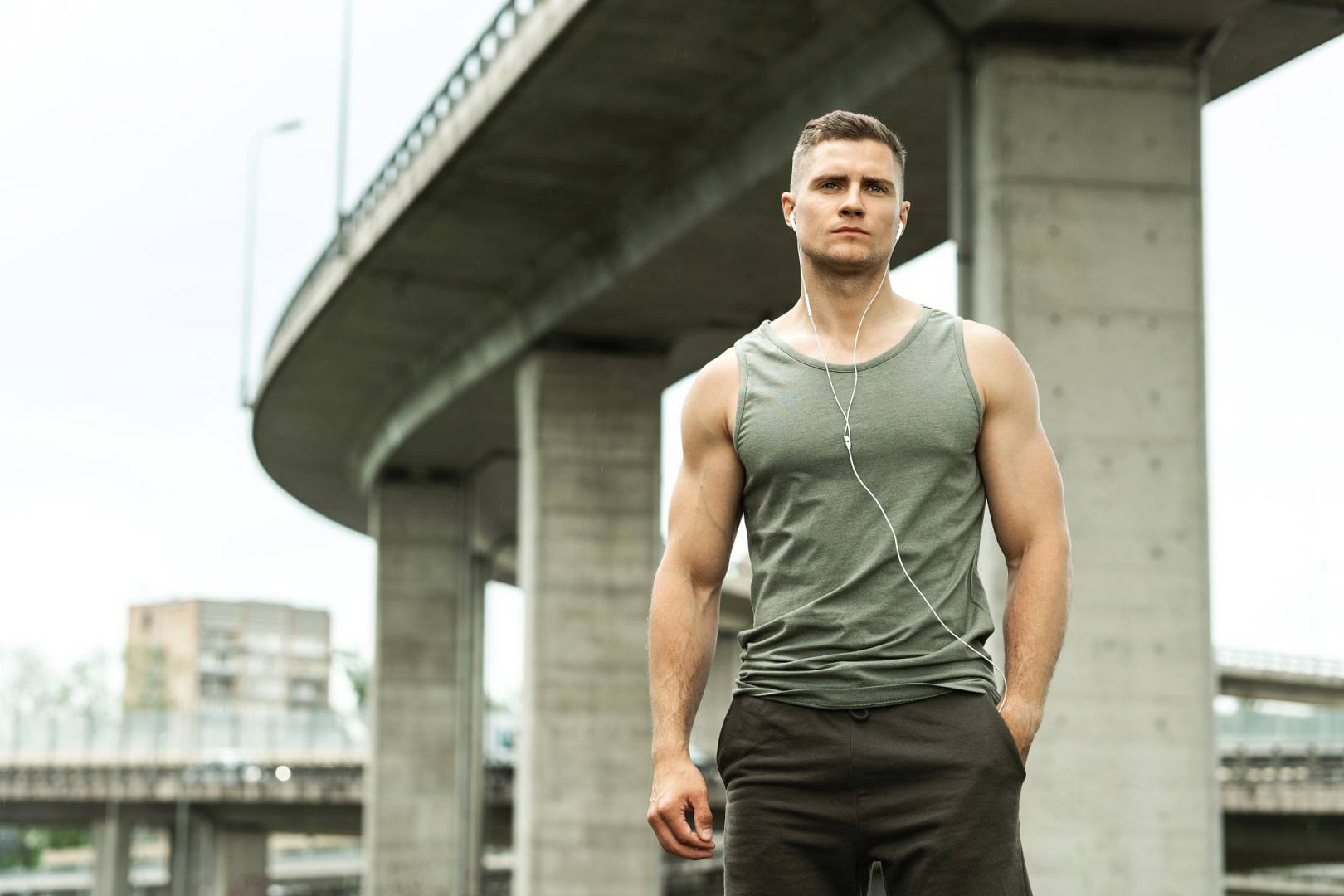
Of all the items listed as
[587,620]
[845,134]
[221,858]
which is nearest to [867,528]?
[845,134]

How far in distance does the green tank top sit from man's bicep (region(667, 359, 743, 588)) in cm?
7

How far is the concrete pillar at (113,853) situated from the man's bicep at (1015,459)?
69.3 metres

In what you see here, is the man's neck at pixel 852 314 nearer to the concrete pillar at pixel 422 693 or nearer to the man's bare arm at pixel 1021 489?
the man's bare arm at pixel 1021 489

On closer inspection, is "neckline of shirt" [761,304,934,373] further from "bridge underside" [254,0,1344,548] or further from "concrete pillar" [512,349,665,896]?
"concrete pillar" [512,349,665,896]

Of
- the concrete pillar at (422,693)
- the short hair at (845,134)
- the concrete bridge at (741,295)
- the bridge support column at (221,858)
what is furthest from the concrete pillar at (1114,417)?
the bridge support column at (221,858)

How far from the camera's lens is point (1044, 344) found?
15.4m

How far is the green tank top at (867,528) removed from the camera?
3.45m

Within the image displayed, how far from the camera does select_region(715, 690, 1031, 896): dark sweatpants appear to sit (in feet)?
11.1

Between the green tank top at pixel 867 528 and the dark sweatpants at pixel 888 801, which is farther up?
the green tank top at pixel 867 528

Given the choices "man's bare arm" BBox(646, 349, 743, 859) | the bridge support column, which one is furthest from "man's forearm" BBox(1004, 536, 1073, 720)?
the bridge support column

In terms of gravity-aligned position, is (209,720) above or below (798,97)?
below

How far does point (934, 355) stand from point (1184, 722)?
12.4m

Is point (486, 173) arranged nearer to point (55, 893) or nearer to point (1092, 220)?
point (1092, 220)

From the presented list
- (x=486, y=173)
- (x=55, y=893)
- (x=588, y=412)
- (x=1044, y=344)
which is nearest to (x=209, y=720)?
(x=55, y=893)
